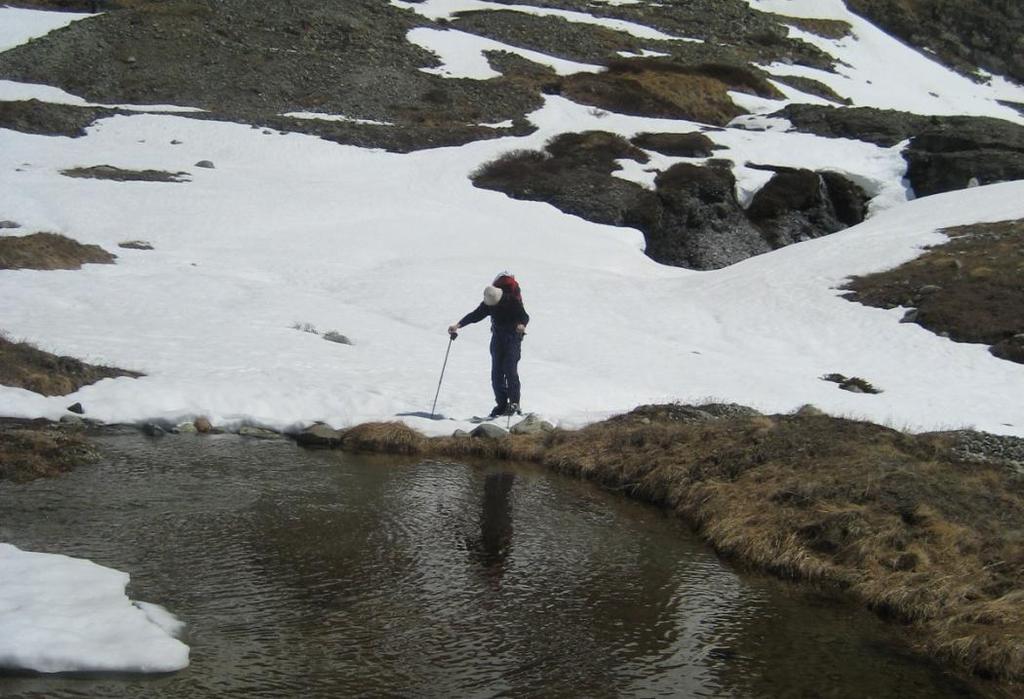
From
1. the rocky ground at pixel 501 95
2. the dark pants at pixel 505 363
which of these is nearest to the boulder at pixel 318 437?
the dark pants at pixel 505 363

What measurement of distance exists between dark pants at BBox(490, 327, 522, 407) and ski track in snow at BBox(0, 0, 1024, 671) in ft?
2.64

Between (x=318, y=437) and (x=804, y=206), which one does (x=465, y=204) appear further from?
(x=318, y=437)

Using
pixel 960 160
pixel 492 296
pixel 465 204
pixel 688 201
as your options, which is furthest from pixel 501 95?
pixel 492 296

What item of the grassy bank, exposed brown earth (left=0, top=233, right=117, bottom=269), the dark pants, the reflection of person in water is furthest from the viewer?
exposed brown earth (left=0, top=233, right=117, bottom=269)

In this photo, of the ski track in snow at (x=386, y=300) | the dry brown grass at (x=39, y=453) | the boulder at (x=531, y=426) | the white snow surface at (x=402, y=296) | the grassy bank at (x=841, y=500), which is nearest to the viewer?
the grassy bank at (x=841, y=500)

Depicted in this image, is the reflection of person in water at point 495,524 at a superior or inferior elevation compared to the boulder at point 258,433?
superior

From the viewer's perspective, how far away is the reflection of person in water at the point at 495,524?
10.3m

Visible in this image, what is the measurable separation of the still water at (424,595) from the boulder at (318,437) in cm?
226

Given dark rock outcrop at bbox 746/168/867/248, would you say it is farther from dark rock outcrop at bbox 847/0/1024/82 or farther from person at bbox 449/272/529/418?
dark rock outcrop at bbox 847/0/1024/82

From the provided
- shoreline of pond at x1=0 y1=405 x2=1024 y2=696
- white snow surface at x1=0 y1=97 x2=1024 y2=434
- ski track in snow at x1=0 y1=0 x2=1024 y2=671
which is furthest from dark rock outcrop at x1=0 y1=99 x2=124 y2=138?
shoreline of pond at x1=0 y1=405 x2=1024 y2=696

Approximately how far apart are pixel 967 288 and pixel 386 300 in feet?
62.6

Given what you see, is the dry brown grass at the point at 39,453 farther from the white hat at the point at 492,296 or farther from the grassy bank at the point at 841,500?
the white hat at the point at 492,296

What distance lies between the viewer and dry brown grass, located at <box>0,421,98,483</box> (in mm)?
11531

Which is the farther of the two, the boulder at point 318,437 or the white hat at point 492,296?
the white hat at point 492,296
